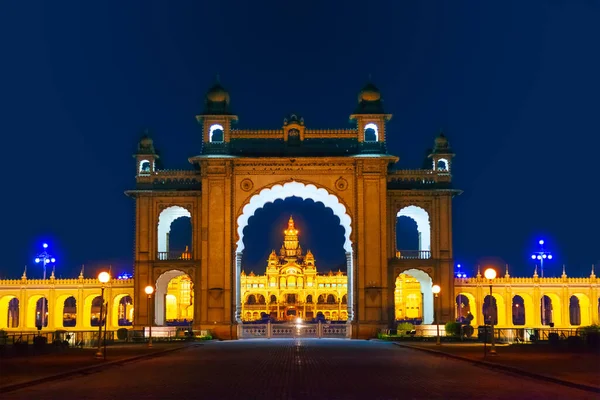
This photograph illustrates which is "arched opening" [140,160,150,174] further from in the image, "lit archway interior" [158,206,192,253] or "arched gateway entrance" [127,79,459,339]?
"lit archway interior" [158,206,192,253]

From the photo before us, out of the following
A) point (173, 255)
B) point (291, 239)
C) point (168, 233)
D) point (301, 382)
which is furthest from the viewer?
point (291, 239)

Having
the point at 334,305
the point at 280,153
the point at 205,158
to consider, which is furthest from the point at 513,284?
the point at 334,305

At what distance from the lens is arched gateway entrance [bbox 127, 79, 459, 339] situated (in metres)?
56.9

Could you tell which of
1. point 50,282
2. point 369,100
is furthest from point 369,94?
point 50,282

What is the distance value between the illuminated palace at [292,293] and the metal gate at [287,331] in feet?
292

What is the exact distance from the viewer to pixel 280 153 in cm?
5803

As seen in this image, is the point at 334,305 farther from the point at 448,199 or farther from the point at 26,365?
the point at 26,365

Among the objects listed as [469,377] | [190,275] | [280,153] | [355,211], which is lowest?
[469,377]

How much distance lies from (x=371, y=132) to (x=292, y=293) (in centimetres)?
9792

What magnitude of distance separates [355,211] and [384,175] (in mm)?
2972

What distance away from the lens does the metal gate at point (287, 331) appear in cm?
5931

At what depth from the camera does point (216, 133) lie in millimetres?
58656

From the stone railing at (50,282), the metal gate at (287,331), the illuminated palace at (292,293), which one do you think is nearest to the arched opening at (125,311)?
the stone railing at (50,282)

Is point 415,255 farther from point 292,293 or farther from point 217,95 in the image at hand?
point 292,293
